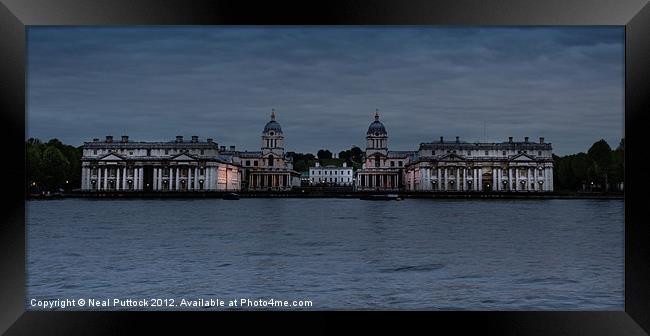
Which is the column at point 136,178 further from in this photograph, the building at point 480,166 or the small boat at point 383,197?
the building at point 480,166

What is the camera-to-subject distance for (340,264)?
14.1 m

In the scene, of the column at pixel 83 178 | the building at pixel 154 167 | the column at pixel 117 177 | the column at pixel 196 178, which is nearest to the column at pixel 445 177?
the building at pixel 154 167

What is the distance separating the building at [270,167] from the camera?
147 ft

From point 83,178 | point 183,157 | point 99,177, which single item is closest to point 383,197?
point 183,157

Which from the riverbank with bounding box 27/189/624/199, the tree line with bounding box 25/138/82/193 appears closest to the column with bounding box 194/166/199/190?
the riverbank with bounding box 27/189/624/199

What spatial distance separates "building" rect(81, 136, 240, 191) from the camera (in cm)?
4341

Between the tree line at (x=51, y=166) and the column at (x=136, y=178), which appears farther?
the column at (x=136, y=178)

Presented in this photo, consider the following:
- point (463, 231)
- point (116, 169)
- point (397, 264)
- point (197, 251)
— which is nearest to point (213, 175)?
point (116, 169)

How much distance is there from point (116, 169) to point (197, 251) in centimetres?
3022

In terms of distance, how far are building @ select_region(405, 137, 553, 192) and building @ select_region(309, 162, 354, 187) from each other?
4.41 meters

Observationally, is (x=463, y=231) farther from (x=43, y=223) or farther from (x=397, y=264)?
(x=43, y=223)

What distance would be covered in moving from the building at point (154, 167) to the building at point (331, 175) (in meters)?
5.05

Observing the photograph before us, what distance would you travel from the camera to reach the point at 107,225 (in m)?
25.7
